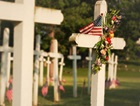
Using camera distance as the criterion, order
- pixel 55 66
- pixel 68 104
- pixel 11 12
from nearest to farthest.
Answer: pixel 11 12 < pixel 68 104 < pixel 55 66

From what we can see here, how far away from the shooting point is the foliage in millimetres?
Result: 4602

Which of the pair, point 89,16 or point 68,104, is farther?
point 89,16

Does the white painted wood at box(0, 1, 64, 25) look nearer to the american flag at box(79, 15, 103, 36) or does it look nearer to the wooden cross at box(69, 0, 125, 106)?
the wooden cross at box(69, 0, 125, 106)

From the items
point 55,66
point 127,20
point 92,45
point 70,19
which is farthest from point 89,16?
point 92,45

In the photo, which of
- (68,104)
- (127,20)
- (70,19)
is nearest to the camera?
(68,104)

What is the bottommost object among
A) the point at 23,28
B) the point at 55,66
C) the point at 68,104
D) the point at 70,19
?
the point at 68,104

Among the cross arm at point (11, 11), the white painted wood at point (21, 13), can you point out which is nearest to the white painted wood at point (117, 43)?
the white painted wood at point (21, 13)

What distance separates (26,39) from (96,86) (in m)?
1.38

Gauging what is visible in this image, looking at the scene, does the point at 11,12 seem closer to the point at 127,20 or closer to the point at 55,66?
the point at 55,66

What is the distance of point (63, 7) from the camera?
2908 cm

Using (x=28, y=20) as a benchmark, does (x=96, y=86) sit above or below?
below

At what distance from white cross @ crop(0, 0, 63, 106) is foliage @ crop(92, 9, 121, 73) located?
3.72ft

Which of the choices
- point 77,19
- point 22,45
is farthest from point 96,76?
point 77,19

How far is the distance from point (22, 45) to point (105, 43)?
1326mm
